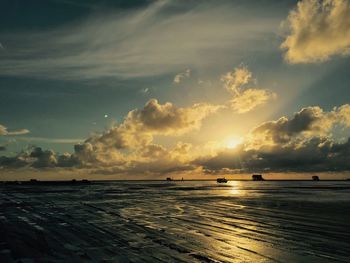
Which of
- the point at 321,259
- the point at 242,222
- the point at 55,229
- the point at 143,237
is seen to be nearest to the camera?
the point at 321,259

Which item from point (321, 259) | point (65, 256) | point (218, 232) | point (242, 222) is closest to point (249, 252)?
point (321, 259)

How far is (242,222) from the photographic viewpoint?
25.8m

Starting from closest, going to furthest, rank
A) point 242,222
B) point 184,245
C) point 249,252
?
point 249,252, point 184,245, point 242,222

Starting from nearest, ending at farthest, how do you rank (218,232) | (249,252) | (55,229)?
(249,252) < (218,232) < (55,229)

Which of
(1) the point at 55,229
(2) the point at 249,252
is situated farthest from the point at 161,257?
(1) the point at 55,229

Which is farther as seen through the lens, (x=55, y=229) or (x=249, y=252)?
(x=55, y=229)

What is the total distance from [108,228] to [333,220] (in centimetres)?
1723

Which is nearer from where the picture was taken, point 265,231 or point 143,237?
point 143,237

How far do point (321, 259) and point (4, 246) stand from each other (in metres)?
14.9

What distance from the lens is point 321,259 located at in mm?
14219

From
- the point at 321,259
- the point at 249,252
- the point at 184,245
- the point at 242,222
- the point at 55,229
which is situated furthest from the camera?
the point at 242,222

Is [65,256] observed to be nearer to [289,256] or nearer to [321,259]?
[289,256]

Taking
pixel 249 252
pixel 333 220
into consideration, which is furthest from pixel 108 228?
pixel 333 220

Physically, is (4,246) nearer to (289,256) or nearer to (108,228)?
(108,228)
